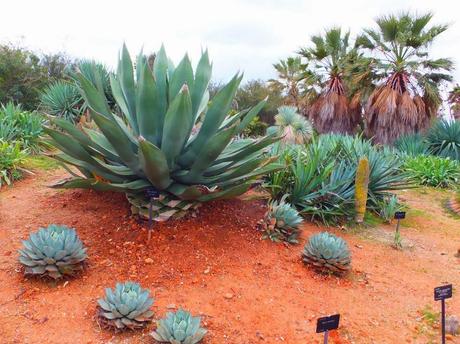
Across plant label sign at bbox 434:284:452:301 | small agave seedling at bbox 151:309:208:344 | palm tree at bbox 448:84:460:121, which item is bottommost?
small agave seedling at bbox 151:309:208:344

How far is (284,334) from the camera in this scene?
3.27 m

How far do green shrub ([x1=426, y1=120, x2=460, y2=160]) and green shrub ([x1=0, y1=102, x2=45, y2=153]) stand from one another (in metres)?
11.4

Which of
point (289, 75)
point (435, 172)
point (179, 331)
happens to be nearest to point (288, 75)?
point (289, 75)

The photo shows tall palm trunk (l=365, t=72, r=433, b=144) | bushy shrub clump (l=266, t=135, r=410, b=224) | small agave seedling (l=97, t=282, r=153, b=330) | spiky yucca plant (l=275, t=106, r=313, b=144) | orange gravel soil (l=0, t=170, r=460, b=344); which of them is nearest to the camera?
small agave seedling (l=97, t=282, r=153, b=330)

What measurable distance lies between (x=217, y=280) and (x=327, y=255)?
1.18 meters

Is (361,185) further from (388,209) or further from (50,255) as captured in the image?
(50,255)

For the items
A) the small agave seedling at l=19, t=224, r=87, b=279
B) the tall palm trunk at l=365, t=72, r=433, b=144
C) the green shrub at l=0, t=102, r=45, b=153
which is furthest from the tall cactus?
the tall palm trunk at l=365, t=72, r=433, b=144

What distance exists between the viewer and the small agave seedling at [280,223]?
483 centimetres

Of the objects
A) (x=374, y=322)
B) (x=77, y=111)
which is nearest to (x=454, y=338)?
(x=374, y=322)

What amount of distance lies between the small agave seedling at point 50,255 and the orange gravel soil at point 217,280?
0.41 feet

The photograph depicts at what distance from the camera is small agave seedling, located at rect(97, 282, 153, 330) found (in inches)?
119

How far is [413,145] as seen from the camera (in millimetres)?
13133

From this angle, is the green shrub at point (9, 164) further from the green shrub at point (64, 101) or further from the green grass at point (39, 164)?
the green shrub at point (64, 101)

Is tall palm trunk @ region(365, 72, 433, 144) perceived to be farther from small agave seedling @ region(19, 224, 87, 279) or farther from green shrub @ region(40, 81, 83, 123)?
small agave seedling @ region(19, 224, 87, 279)
